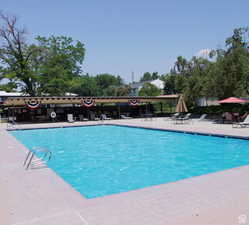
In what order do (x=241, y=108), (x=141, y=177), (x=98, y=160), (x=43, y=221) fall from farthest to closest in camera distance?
(x=241, y=108)
(x=98, y=160)
(x=141, y=177)
(x=43, y=221)

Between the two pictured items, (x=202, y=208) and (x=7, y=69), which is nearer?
(x=202, y=208)

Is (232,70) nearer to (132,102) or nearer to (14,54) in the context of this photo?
(132,102)

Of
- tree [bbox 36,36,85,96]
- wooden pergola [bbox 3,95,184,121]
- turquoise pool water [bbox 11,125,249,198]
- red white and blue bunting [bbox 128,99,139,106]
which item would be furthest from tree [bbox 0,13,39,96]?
turquoise pool water [bbox 11,125,249,198]

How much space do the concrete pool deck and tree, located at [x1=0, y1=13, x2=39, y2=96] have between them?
25709mm

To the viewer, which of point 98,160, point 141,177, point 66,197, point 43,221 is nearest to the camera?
point 43,221

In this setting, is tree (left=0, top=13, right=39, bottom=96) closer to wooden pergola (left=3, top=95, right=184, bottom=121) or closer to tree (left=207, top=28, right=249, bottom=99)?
wooden pergola (left=3, top=95, right=184, bottom=121)

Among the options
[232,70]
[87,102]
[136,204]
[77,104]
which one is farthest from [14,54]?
[136,204]

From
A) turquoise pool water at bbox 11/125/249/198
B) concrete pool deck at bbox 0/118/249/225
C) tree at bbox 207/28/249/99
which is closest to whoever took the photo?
concrete pool deck at bbox 0/118/249/225

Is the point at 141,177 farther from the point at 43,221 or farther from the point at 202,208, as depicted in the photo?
the point at 43,221

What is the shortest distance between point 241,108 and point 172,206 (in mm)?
17985

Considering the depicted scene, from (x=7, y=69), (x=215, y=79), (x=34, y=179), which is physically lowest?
(x=34, y=179)

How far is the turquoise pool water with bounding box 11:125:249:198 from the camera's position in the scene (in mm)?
5953

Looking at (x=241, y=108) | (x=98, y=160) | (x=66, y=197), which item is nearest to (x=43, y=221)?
(x=66, y=197)

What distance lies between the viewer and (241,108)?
61.4 ft
